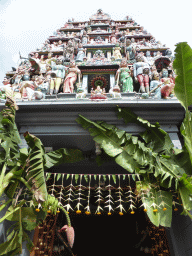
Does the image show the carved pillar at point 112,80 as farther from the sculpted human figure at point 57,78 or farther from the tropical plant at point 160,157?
the tropical plant at point 160,157

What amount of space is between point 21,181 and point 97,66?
22.7ft

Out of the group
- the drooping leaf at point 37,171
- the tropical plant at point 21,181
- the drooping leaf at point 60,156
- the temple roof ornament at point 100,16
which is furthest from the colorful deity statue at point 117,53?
the drooping leaf at point 37,171

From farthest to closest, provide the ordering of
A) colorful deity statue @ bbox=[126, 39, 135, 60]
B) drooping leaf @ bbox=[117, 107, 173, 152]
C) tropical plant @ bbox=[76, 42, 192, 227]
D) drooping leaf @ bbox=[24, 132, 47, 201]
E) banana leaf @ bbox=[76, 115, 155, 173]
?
colorful deity statue @ bbox=[126, 39, 135, 60] → drooping leaf @ bbox=[117, 107, 173, 152] → banana leaf @ bbox=[76, 115, 155, 173] → tropical plant @ bbox=[76, 42, 192, 227] → drooping leaf @ bbox=[24, 132, 47, 201]

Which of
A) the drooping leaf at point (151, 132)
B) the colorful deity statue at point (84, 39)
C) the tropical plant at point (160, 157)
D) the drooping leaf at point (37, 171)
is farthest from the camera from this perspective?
the colorful deity statue at point (84, 39)

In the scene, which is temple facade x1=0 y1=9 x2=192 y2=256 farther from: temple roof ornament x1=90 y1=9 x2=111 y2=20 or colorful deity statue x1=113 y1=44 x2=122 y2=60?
temple roof ornament x1=90 y1=9 x2=111 y2=20

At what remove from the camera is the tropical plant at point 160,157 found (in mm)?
4340

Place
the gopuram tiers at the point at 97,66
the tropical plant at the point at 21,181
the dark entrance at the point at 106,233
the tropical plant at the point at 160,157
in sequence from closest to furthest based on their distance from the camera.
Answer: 1. the tropical plant at the point at 21,181
2. the tropical plant at the point at 160,157
3. the dark entrance at the point at 106,233
4. the gopuram tiers at the point at 97,66

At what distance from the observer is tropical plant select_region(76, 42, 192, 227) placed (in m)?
4.34

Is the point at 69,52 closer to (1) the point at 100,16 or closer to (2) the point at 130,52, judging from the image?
(2) the point at 130,52

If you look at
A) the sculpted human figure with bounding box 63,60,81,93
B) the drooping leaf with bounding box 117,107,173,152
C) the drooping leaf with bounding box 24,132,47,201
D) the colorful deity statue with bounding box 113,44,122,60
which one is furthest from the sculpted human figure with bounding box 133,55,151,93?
the drooping leaf with bounding box 24,132,47,201

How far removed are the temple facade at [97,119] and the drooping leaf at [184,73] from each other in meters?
0.85

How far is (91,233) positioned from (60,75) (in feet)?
19.8

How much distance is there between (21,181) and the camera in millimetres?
4426

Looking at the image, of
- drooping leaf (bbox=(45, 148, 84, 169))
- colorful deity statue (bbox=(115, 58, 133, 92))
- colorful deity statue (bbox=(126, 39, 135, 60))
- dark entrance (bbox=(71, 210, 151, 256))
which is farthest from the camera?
colorful deity statue (bbox=(126, 39, 135, 60))
